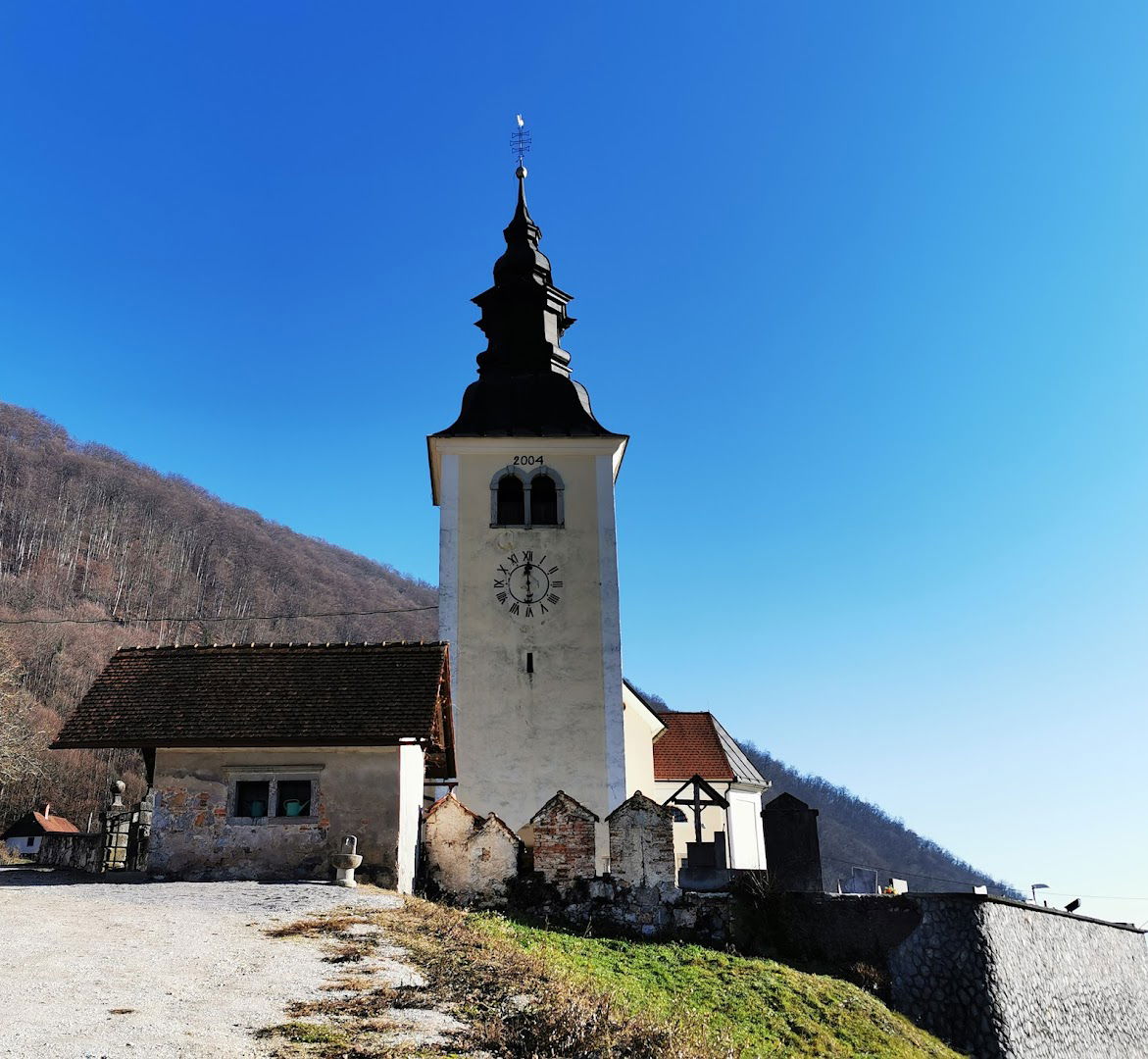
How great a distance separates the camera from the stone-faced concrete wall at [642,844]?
15.8m

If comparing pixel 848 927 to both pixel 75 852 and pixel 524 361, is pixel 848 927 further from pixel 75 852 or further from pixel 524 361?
pixel 524 361

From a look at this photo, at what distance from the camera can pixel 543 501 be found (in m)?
24.7

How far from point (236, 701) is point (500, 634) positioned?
7868 mm

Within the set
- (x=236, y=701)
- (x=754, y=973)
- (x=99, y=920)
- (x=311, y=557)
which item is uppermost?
(x=311, y=557)

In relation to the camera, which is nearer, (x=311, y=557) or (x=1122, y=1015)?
(x=1122, y=1015)

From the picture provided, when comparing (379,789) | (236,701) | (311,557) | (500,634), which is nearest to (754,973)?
(379,789)

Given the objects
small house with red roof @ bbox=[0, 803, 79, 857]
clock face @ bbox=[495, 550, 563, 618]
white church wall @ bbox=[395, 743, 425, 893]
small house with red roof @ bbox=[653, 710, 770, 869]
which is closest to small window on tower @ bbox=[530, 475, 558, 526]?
clock face @ bbox=[495, 550, 563, 618]

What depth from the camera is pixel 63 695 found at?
64.8m

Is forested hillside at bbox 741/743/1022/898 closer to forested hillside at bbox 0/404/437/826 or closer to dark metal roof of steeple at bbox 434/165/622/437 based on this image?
forested hillside at bbox 0/404/437/826

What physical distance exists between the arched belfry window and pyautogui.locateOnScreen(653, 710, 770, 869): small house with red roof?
813 centimetres

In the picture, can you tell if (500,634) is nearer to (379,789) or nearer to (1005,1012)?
(379,789)

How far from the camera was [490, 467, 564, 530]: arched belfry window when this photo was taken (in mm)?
24344

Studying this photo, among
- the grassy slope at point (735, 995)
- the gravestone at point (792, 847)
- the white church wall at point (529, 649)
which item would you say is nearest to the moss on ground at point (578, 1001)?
the grassy slope at point (735, 995)

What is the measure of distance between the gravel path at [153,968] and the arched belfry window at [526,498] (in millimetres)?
11846
